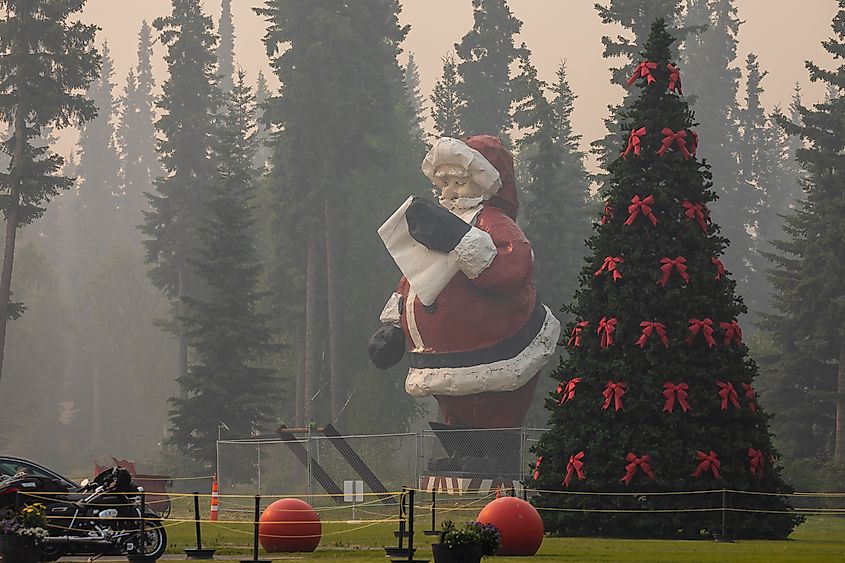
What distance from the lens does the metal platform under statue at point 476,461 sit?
35.1 metres

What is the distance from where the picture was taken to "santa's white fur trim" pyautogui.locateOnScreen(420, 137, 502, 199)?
3584 centimetres

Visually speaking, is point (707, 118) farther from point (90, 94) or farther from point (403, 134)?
point (90, 94)

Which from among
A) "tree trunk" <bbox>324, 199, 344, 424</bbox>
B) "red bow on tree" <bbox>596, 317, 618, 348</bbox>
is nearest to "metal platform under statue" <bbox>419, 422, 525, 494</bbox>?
"red bow on tree" <bbox>596, 317, 618, 348</bbox>

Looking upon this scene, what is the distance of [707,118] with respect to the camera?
3565 inches

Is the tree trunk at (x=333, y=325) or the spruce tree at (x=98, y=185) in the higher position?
the spruce tree at (x=98, y=185)

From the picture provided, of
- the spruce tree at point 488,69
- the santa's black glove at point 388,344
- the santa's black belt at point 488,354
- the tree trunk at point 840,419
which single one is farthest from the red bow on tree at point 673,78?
the spruce tree at point 488,69

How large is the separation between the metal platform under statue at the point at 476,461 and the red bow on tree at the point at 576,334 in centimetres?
927

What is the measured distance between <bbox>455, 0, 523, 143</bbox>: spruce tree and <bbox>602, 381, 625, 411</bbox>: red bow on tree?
162ft

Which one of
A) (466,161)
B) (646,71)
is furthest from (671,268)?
(466,161)

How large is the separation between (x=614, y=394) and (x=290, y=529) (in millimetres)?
5885

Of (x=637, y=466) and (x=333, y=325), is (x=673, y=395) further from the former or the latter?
(x=333, y=325)

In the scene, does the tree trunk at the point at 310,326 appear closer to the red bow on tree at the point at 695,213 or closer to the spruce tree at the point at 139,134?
the red bow on tree at the point at 695,213

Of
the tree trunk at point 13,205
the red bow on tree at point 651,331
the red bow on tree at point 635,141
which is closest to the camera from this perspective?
the red bow on tree at point 651,331

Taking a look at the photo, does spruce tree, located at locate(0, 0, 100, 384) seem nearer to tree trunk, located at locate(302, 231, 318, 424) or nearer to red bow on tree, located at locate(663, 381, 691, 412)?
tree trunk, located at locate(302, 231, 318, 424)
